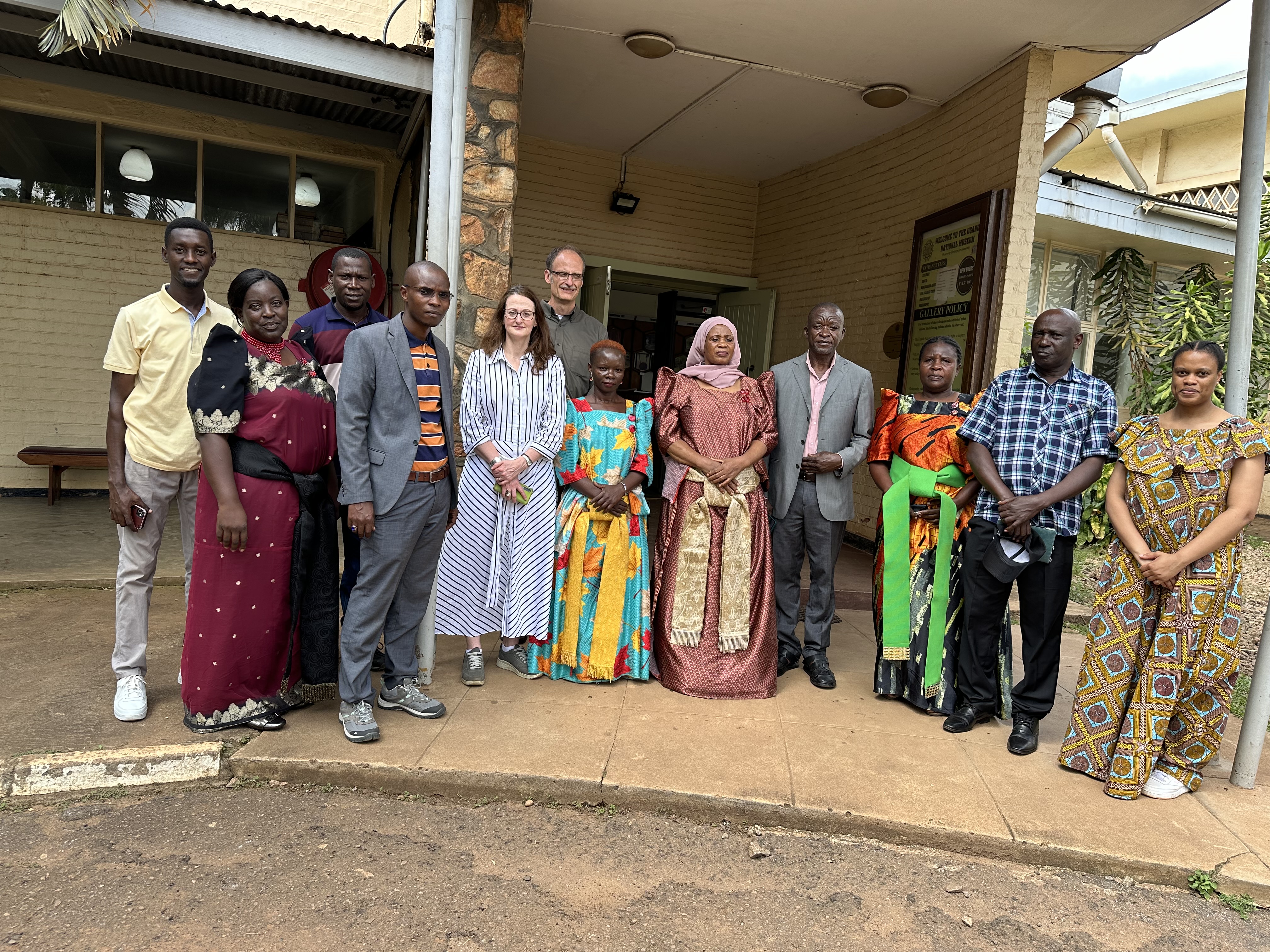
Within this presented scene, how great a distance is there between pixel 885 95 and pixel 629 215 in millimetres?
3209

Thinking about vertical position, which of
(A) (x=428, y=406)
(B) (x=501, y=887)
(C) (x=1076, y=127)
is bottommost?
(B) (x=501, y=887)

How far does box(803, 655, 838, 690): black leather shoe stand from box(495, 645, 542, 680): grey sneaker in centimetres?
139

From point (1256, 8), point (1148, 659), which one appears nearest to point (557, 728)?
point (1148, 659)

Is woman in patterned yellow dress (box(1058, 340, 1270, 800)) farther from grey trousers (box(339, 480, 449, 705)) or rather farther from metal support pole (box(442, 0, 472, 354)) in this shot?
metal support pole (box(442, 0, 472, 354))

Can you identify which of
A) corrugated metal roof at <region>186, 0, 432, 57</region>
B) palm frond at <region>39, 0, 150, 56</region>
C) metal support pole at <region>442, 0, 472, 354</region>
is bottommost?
metal support pole at <region>442, 0, 472, 354</region>

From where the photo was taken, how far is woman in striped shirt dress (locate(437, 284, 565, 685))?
377cm

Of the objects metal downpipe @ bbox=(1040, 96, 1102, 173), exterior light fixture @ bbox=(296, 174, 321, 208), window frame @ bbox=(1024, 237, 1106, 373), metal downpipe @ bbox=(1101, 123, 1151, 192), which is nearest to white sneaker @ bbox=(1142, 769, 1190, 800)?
metal downpipe @ bbox=(1040, 96, 1102, 173)

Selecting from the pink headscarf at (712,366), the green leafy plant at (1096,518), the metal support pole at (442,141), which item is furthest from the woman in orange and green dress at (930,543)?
the green leafy plant at (1096,518)

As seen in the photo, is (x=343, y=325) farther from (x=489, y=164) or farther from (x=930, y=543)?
(x=930, y=543)

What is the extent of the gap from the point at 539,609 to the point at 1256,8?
4141 mm

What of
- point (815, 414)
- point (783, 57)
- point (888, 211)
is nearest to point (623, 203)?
point (888, 211)

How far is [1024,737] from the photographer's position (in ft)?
11.7

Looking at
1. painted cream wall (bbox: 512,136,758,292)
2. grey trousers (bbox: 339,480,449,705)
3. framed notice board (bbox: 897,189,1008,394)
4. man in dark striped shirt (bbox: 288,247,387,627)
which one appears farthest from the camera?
painted cream wall (bbox: 512,136,758,292)

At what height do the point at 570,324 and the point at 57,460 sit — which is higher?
the point at 570,324
